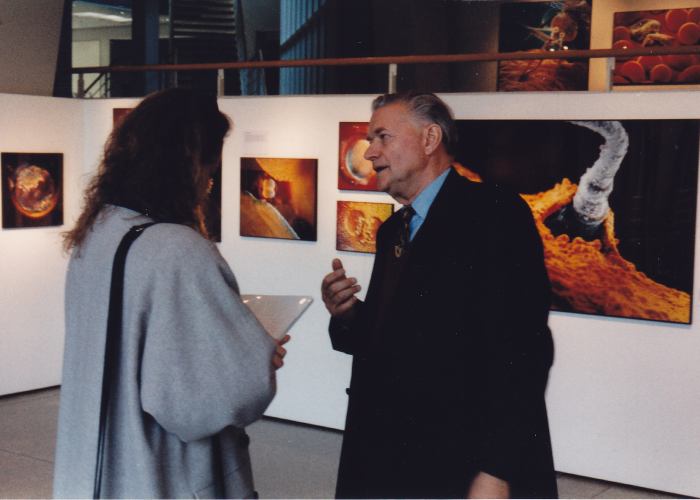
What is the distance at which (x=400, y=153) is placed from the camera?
273cm

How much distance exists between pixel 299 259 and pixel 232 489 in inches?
195

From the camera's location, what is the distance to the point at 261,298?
9.03 ft

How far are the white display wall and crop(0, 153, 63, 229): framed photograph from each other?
94mm

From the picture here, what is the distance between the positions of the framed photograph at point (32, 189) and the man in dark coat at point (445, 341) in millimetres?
5723

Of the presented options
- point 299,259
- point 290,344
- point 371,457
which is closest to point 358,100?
point 299,259

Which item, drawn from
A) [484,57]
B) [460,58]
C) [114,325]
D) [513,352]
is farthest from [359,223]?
[114,325]

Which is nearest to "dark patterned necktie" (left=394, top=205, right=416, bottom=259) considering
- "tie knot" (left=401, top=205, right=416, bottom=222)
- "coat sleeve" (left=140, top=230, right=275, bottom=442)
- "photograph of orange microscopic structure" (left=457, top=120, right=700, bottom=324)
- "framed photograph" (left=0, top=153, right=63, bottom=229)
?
"tie knot" (left=401, top=205, right=416, bottom=222)

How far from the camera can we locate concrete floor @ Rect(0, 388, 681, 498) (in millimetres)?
5734

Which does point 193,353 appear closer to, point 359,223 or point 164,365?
point 164,365

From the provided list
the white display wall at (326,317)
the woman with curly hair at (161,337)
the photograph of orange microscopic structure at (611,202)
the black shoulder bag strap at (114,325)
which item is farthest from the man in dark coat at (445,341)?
the white display wall at (326,317)

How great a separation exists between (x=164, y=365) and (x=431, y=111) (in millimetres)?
1158

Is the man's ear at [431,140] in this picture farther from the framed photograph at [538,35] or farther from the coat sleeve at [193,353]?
the framed photograph at [538,35]

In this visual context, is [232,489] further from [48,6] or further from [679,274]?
[48,6]

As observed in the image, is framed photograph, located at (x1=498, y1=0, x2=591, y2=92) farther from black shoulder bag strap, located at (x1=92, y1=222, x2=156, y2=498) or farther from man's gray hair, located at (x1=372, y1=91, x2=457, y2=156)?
black shoulder bag strap, located at (x1=92, y1=222, x2=156, y2=498)
